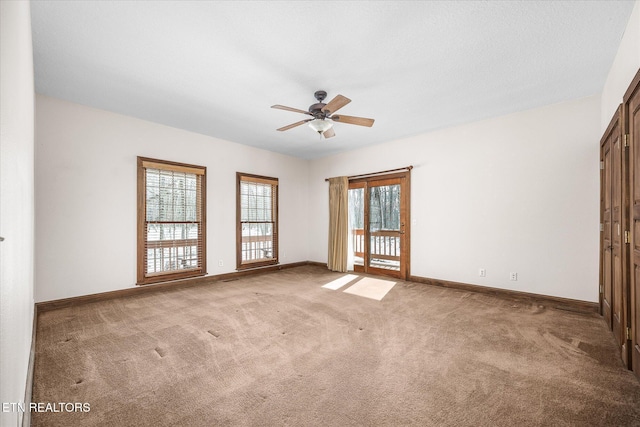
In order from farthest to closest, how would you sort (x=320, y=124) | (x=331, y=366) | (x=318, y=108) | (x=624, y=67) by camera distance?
1. (x=320, y=124)
2. (x=318, y=108)
3. (x=624, y=67)
4. (x=331, y=366)

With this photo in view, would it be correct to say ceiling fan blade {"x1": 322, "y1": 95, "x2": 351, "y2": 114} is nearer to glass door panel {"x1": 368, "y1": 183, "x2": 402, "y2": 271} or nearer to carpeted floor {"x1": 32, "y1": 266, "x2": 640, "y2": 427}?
carpeted floor {"x1": 32, "y1": 266, "x2": 640, "y2": 427}

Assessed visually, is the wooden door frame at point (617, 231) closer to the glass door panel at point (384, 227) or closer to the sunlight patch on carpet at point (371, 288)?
the sunlight patch on carpet at point (371, 288)

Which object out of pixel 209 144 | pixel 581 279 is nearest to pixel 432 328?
pixel 581 279

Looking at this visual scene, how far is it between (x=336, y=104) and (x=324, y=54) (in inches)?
21.5

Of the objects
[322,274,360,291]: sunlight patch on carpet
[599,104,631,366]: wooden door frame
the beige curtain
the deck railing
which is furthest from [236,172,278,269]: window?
[599,104,631,366]: wooden door frame

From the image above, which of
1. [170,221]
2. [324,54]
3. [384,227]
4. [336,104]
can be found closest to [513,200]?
[384,227]

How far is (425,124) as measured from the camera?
15.7 feet

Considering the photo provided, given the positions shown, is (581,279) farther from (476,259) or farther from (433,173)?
(433,173)

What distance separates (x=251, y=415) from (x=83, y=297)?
3703 mm

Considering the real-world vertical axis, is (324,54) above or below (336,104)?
above

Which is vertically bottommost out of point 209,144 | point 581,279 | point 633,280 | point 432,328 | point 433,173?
point 432,328

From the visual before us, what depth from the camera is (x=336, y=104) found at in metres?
3.14

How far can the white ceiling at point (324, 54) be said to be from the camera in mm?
2227

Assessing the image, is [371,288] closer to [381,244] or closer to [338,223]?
[381,244]
